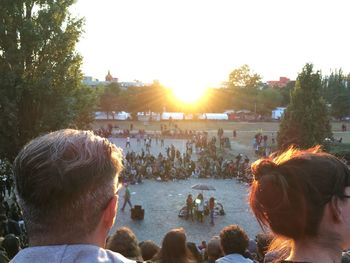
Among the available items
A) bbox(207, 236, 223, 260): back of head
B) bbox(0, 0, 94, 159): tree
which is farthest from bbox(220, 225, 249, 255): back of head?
bbox(0, 0, 94, 159): tree

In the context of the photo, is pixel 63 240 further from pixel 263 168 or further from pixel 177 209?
pixel 177 209

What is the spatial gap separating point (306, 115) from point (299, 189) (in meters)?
26.0

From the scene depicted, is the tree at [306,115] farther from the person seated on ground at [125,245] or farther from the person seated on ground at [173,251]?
the person seated on ground at [125,245]

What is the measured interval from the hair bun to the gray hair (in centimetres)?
66

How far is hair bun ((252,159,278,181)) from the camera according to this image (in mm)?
1900

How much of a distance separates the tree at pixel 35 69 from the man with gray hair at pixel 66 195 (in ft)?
46.7

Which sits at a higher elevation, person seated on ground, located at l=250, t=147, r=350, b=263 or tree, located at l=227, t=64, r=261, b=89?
tree, located at l=227, t=64, r=261, b=89

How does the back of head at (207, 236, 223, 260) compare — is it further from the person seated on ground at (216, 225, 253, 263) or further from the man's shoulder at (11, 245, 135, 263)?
the man's shoulder at (11, 245, 135, 263)

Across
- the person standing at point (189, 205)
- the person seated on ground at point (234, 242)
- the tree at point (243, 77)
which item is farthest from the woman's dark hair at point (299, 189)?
the tree at point (243, 77)

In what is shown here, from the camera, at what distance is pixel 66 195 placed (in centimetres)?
152

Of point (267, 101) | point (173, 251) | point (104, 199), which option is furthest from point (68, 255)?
point (267, 101)

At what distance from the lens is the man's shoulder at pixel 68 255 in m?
1.44

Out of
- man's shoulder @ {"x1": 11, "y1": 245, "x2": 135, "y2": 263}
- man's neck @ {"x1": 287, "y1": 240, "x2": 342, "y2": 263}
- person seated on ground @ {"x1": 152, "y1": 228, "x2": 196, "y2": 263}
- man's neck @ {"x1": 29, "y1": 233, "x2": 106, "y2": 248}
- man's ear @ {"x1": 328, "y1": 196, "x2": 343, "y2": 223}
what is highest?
man's ear @ {"x1": 328, "y1": 196, "x2": 343, "y2": 223}

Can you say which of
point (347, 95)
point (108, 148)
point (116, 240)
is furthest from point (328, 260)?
point (347, 95)
